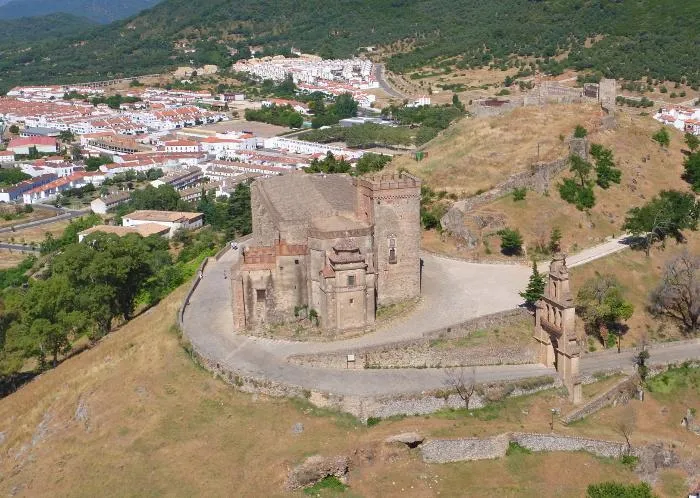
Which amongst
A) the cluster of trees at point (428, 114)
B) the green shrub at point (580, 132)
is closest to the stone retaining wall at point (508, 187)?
the green shrub at point (580, 132)

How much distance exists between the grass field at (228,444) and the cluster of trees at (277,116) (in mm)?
94439

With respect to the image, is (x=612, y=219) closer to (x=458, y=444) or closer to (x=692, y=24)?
(x=458, y=444)

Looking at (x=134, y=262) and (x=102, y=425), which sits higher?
(x=134, y=262)

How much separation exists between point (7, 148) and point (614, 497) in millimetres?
113661

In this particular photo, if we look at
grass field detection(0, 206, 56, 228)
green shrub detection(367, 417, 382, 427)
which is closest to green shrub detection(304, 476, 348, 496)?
green shrub detection(367, 417, 382, 427)

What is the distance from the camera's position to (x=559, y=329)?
29.7 meters

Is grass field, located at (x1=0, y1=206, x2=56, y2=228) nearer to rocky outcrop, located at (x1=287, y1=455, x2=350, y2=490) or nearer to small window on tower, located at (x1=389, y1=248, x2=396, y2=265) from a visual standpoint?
small window on tower, located at (x1=389, y1=248, x2=396, y2=265)

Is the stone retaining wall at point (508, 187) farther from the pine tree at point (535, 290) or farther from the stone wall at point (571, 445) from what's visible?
the stone wall at point (571, 445)

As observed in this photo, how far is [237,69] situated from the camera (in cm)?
18250

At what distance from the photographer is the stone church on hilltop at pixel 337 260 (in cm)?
3114

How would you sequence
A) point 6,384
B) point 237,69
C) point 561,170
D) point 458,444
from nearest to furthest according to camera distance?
point 458,444
point 6,384
point 561,170
point 237,69

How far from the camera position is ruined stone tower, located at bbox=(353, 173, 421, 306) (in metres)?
33.1

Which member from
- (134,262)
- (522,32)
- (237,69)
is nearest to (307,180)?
(134,262)

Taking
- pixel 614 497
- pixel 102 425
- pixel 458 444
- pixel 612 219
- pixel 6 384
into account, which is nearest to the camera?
pixel 614 497
